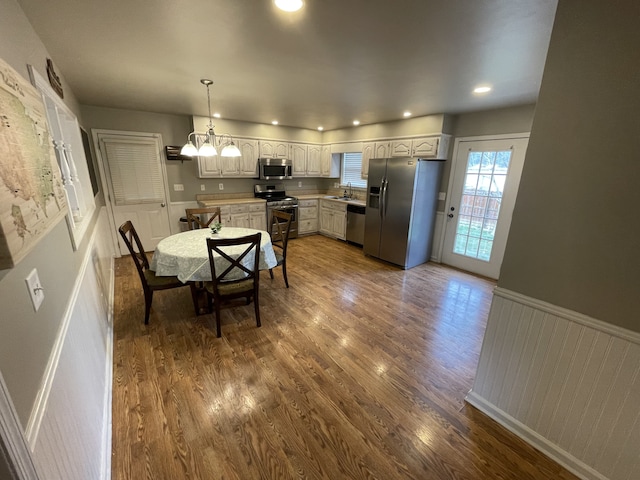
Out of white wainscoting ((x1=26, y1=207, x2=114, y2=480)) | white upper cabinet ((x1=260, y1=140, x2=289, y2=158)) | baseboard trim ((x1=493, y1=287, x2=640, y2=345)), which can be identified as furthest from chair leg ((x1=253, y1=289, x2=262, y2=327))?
white upper cabinet ((x1=260, y1=140, x2=289, y2=158))

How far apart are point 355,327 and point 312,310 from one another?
1.77ft

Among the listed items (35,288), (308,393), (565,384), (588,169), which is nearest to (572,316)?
(565,384)

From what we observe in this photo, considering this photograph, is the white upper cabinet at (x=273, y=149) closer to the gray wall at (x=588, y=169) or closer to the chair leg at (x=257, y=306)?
the chair leg at (x=257, y=306)

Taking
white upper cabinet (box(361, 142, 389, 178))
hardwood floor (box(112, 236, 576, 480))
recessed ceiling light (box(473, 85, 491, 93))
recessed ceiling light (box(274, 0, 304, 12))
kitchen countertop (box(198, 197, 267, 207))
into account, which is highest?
recessed ceiling light (box(473, 85, 491, 93))

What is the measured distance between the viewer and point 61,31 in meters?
1.70

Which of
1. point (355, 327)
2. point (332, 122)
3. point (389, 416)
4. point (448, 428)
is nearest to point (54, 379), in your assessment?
point (389, 416)

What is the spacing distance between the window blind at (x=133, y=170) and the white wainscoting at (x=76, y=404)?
9.53ft

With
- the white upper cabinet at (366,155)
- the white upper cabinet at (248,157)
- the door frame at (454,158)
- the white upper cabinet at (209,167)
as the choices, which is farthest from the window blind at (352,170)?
the white upper cabinet at (209,167)

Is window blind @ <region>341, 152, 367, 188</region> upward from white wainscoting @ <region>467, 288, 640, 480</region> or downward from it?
upward

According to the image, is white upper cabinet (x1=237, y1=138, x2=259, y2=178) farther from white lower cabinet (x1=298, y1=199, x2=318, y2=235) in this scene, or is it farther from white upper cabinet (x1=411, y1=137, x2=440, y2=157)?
white upper cabinet (x1=411, y1=137, x2=440, y2=157)

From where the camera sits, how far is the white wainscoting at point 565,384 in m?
1.29

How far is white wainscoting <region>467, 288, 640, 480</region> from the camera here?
1295 millimetres

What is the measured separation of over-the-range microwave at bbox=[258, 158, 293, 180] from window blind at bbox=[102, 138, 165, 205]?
70.8 inches

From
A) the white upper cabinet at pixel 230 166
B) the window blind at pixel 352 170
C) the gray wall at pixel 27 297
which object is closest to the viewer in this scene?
the gray wall at pixel 27 297
